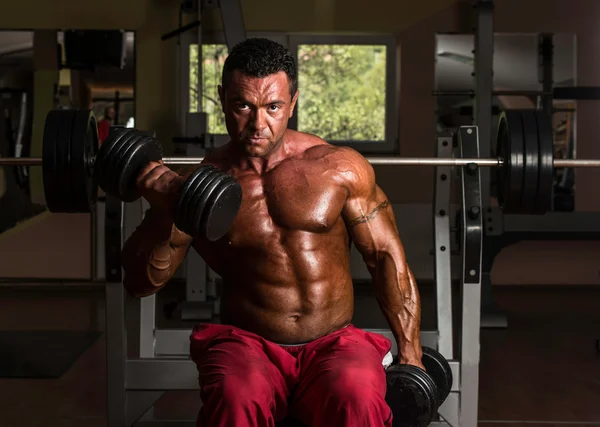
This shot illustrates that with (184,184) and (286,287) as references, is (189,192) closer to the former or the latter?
(184,184)

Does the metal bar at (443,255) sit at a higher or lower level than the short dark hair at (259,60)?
lower

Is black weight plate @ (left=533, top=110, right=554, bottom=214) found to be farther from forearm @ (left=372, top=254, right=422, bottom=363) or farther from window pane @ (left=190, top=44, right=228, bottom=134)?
window pane @ (left=190, top=44, right=228, bottom=134)

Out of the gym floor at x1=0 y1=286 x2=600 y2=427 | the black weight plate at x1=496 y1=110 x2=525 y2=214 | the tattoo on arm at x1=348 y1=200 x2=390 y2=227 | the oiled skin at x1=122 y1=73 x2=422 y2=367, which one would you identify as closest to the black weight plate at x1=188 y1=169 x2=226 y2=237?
the oiled skin at x1=122 y1=73 x2=422 y2=367

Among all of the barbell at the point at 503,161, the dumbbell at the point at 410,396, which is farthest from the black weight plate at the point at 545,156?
the dumbbell at the point at 410,396

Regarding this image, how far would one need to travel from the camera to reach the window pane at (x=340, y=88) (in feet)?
18.5

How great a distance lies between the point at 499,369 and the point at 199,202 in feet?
8.11

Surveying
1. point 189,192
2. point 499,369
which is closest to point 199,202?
point 189,192

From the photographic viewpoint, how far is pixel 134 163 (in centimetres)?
167

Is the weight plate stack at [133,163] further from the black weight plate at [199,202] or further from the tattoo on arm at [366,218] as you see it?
the tattoo on arm at [366,218]

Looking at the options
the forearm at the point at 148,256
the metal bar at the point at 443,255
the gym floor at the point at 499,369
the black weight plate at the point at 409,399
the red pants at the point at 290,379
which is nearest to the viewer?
the red pants at the point at 290,379

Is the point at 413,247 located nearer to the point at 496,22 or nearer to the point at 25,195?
the point at 496,22

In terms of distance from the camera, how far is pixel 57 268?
5.73 m

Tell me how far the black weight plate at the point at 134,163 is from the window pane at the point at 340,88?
3.98m

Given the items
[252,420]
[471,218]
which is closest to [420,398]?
[252,420]
